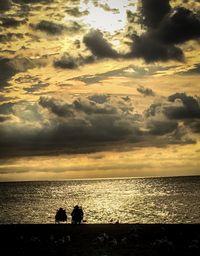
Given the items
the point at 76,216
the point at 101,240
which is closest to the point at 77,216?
the point at 76,216

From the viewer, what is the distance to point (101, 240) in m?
28.2

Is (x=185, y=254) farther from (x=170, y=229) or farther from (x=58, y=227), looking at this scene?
(x=58, y=227)

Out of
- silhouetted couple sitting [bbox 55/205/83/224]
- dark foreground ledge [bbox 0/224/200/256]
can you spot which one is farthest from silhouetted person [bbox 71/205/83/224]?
dark foreground ledge [bbox 0/224/200/256]

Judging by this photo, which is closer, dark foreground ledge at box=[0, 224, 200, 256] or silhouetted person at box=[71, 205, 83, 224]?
dark foreground ledge at box=[0, 224, 200, 256]

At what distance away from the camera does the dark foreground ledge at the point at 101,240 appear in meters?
25.4

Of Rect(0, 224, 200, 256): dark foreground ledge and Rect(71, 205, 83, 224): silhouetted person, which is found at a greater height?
Rect(71, 205, 83, 224): silhouetted person

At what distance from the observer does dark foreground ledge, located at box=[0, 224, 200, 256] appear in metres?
25.4

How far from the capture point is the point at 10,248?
27.8m

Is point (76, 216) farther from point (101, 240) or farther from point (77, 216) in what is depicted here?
point (101, 240)

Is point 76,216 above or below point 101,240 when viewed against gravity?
above

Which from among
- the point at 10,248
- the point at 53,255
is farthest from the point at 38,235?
the point at 53,255

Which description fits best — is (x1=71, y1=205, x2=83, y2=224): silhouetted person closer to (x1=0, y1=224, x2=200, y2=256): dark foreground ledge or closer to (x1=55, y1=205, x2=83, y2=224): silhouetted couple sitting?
(x1=55, y1=205, x2=83, y2=224): silhouetted couple sitting

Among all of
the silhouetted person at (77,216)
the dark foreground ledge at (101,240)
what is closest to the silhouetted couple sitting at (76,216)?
the silhouetted person at (77,216)

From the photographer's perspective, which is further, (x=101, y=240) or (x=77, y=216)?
(x=77, y=216)
